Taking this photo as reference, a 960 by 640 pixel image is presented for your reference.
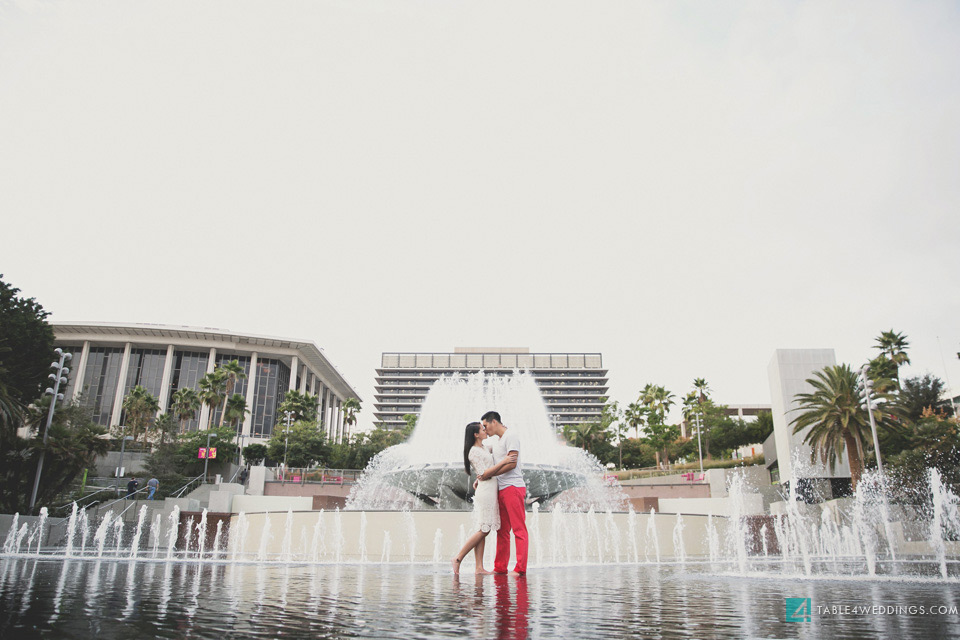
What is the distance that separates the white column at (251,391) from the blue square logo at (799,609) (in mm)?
75182

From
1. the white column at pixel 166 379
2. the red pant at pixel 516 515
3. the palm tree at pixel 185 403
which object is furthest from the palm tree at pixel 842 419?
the white column at pixel 166 379

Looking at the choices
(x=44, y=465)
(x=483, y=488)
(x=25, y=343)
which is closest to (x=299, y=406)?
(x=25, y=343)

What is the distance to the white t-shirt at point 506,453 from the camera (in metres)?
6.15

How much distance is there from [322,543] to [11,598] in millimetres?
14252

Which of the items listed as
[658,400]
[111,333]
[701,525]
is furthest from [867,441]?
[111,333]

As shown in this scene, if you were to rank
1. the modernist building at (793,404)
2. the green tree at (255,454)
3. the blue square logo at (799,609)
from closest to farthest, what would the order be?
→ the blue square logo at (799,609), the modernist building at (793,404), the green tree at (255,454)

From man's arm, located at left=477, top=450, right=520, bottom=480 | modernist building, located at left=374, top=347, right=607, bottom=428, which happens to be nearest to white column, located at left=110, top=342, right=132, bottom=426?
modernist building, located at left=374, top=347, right=607, bottom=428

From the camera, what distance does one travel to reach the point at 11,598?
4.73 m

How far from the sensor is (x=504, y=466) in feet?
19.9

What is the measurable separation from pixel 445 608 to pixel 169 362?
262ft

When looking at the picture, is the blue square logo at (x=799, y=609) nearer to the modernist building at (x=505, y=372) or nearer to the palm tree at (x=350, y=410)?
the palm tree at (x=350, y=410)

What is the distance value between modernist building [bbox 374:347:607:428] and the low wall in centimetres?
11225

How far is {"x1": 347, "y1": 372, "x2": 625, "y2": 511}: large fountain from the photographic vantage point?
990 inches

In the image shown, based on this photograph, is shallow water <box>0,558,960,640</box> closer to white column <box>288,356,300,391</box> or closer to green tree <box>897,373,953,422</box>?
green tree <box>897,373,953,422</box>
